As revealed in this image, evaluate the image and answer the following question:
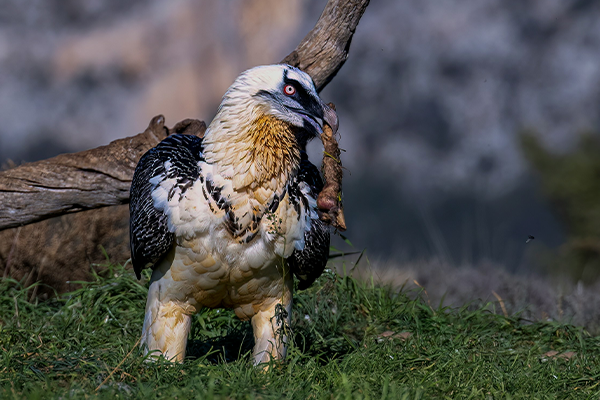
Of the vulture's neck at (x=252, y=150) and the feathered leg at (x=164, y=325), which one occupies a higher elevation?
the vulture's neck at (x=252, y=150)

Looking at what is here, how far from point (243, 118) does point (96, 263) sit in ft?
9.79

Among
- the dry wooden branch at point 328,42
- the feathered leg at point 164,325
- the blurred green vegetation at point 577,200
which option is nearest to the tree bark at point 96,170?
the dry wooden branch at point 328,42

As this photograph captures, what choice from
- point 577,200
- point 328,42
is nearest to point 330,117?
point 328,42

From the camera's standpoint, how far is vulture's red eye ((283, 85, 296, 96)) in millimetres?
3305

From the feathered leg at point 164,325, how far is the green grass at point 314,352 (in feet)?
0.56

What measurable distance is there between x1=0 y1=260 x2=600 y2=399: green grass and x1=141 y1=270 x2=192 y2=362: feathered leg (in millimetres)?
171

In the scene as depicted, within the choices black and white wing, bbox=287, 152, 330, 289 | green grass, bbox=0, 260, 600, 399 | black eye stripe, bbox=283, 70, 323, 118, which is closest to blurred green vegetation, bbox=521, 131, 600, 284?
green grass, bbox=0, 260, 600, 399

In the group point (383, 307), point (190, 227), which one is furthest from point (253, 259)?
point (383, 307)

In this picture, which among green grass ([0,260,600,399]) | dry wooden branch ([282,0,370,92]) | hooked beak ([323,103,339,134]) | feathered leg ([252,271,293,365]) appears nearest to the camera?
green grass ([0,260,600,399])

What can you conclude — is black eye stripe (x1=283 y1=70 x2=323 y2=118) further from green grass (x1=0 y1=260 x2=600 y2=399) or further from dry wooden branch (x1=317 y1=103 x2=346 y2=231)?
green grass (x1=0 y1=260 x2=600 y2=399)

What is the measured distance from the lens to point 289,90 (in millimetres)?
3309

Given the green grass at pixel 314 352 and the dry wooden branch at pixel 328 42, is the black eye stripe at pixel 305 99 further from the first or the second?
the dry wooden branch at pixel 328 42

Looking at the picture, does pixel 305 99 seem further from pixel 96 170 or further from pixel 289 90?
pixel 96 170

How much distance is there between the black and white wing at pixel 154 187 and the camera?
10.8 feet
